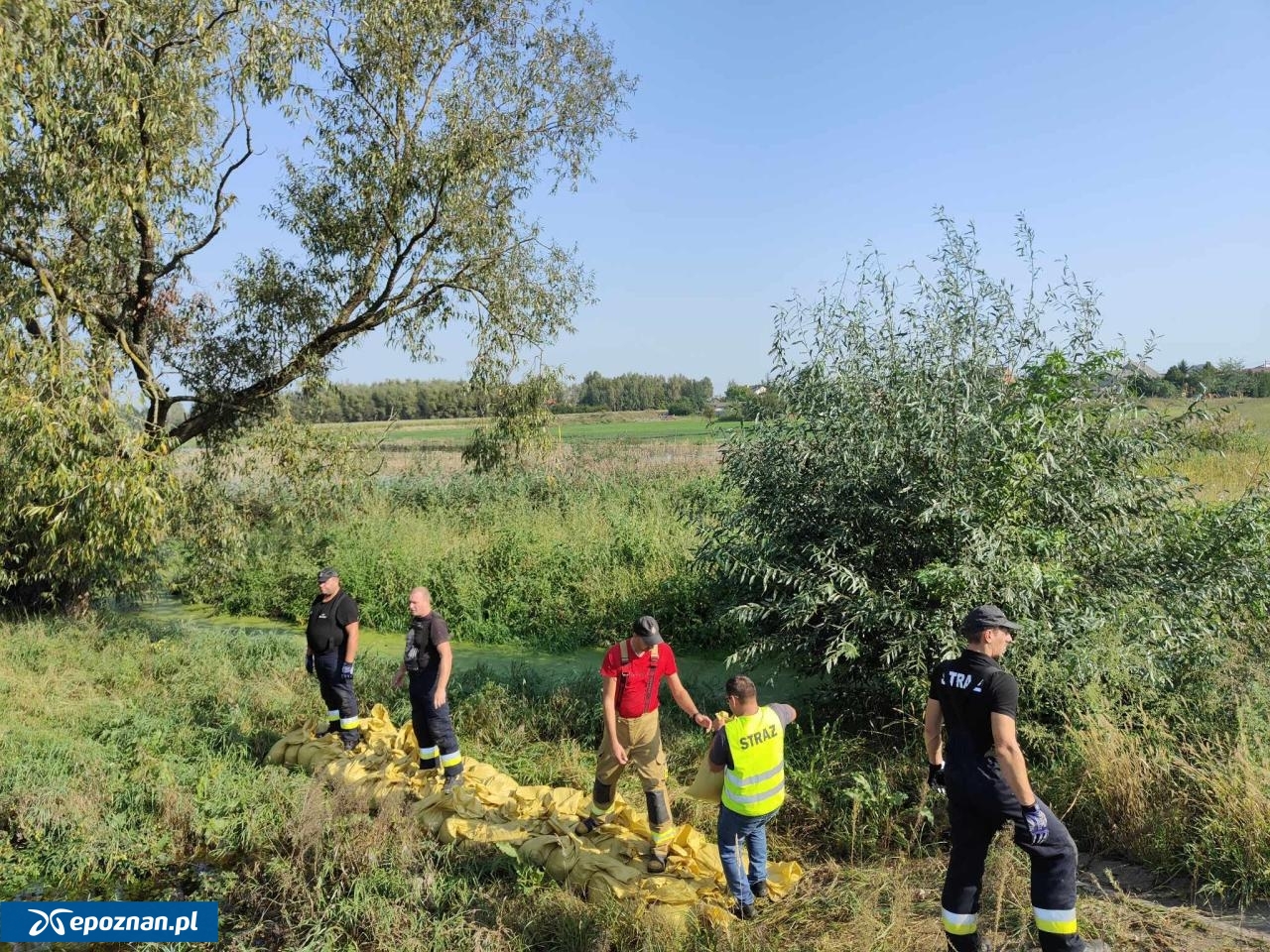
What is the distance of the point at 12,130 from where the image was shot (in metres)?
8.15

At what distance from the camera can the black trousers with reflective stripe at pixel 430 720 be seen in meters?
6.45

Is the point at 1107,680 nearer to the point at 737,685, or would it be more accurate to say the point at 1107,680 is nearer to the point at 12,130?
the point at 737,685

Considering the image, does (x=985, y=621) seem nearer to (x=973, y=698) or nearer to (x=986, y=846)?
(x=973, y=698)

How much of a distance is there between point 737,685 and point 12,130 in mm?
8894

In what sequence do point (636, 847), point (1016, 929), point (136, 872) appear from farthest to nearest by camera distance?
point (136, 872) → point (636, 847) → point (1016, 929)

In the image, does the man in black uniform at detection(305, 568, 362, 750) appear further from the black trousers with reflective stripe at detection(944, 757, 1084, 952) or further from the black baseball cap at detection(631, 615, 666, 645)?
the black trousers with reflective stripe at detection(944, 757, 1084, 952)

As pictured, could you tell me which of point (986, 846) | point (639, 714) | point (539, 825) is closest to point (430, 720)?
point (539, 825)

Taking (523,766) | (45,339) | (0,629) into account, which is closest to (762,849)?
(523,766)

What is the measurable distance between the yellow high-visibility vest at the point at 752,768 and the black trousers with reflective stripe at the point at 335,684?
407cm

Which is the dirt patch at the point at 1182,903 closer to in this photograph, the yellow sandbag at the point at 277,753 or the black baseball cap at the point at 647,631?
the black baseball cap at the point at 647,631

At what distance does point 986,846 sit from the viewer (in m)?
4.21

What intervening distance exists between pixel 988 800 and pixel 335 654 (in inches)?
217

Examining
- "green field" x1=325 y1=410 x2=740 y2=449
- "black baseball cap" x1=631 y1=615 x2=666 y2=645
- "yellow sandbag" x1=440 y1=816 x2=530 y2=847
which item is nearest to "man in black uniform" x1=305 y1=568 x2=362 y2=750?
"yellow sandbag" x1=440 y1=816 x2=530 y2=847

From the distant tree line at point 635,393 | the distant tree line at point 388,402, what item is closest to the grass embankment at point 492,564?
the distant tree line at point 388,402
